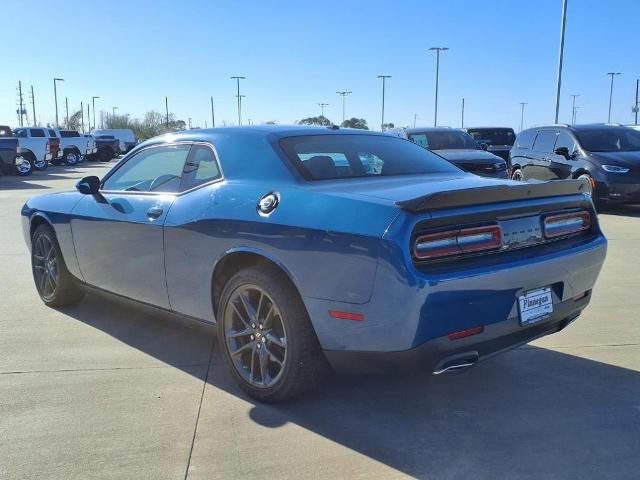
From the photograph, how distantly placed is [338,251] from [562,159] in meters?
10.1

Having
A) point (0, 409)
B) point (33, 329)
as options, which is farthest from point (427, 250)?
point (33, 329)

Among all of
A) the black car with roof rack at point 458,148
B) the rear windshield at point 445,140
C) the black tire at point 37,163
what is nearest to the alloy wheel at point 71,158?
the black tire at point 37,163

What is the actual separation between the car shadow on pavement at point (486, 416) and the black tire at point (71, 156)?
3301 cm

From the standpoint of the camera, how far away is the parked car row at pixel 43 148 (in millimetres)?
22969

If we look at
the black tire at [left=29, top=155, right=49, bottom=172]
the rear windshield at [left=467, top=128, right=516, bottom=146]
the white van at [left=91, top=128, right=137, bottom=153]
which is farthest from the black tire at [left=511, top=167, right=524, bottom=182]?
the white van at [left=91, top=128, right=137, bottom=153]

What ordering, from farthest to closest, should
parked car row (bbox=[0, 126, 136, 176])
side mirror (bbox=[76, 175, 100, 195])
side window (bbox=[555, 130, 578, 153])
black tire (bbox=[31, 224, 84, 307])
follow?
parked car row (bbox=[0, 126, 136, 176])
side window (bbox=[555, 130, 578, 153])
black tire (bbox=[31, 224, 84, 307])
side mirror (bbox=[76, 175, 100, 195])

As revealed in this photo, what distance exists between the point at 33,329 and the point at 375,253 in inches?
132

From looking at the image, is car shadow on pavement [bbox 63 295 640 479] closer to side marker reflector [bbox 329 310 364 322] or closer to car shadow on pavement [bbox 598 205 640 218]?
side marker reflector [bbox 329 310 364 322]

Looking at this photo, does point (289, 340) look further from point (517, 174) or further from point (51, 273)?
point (517, 174)

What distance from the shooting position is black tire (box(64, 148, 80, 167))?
34406 millimetres

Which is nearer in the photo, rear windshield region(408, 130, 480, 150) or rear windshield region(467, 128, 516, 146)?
rear windshield region(408, 130, 480, 150)

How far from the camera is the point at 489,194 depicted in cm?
305

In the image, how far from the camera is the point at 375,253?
109 inches

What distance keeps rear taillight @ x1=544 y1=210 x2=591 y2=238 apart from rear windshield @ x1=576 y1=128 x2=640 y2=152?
8539mm
